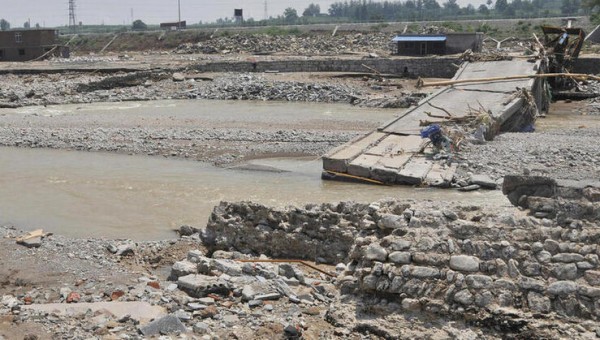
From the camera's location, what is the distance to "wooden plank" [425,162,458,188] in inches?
538

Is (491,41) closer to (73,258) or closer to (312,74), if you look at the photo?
(312,74)

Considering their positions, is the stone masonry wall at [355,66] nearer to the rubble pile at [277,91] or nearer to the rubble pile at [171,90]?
the rubble pile at [171,90]

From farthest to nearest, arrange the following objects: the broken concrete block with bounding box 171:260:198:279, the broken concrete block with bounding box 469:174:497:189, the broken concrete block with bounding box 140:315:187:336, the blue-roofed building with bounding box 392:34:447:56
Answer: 1. the blue-roofed building with bounding box 392:34:447:56
2. the broken concrete block with bounding box 469:174:497:189
3. the broken concrete block with bounding box 171:260:198:279
4. the broken concrete block with bounding box 140:315:187:336

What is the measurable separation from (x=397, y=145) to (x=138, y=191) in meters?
5.93

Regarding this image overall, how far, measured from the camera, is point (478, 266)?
606cm

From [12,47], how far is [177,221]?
4045 cm

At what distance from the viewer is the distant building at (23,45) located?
4741cm

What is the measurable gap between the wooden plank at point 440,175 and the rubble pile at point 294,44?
32.8 m

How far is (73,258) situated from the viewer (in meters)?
9.27

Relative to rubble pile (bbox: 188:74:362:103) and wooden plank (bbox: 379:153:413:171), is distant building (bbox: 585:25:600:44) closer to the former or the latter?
rubble pile (bbox: 188:74:362:103)

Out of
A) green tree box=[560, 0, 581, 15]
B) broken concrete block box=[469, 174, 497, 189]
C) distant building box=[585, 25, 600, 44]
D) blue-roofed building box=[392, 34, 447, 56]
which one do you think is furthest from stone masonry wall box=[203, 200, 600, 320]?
green tree box=[560, 0, 581, 15]

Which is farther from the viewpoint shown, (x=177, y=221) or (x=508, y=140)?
(x=508, y=140)

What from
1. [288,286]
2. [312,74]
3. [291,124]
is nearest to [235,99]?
[312,74]

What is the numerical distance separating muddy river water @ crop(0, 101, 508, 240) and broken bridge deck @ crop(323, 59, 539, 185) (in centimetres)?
36
